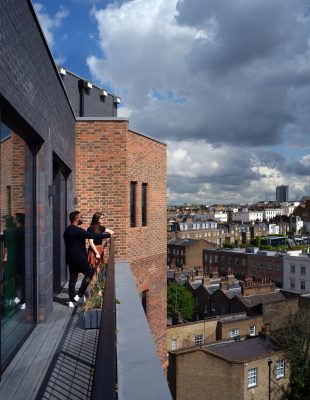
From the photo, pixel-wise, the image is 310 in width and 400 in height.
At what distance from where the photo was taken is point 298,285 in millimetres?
54562

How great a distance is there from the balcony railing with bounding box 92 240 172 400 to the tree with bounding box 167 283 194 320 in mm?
40114

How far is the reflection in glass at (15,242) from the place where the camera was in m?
4.99

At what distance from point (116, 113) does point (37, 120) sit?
13220mm

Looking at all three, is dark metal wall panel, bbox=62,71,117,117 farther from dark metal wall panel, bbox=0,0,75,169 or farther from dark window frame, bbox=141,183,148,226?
dark metal wall panel, bbox=0,0,75,169

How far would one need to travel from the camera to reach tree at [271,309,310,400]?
2822cm

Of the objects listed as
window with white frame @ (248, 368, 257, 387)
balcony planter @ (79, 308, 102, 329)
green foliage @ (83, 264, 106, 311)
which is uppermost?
green foliage @ (83, 264, 106, 311)

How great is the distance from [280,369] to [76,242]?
84.4ft

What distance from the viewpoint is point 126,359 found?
3.41m

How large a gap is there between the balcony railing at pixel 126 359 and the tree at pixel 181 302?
40114mm

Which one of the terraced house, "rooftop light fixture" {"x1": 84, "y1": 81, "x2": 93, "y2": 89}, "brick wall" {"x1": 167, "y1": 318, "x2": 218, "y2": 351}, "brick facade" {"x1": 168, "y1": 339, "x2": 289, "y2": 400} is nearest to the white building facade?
"brick wall" {"x1": 167, "y1": 318, "x2": 218, "y2": 351}

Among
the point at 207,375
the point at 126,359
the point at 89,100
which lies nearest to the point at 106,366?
the point at 126,359

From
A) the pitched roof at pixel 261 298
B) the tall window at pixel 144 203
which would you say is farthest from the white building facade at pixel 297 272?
the tall window at pixel 144 203

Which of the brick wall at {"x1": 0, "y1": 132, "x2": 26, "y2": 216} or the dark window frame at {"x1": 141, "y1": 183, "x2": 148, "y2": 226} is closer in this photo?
the brick wall at {"x1": 0, "y1": 132, "x2": 26, "y2": 216}

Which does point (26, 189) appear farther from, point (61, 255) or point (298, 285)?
point (298, 285)
